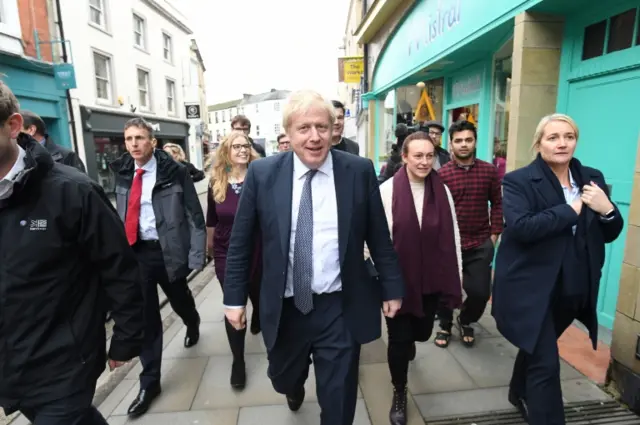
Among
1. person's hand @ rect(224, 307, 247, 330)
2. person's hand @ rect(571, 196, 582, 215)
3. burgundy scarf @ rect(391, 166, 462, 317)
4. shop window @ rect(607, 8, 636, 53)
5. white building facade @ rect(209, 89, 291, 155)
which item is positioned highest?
white building facade @ rect(209, 89, 291, 155)

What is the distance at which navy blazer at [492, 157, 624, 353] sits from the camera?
216 cm

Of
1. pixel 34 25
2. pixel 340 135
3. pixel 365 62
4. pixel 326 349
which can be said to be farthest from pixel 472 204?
pixel 34 25

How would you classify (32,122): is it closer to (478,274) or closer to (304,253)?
(304,253)

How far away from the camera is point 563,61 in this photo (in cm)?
388

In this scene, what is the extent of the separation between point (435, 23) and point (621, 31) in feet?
11.7

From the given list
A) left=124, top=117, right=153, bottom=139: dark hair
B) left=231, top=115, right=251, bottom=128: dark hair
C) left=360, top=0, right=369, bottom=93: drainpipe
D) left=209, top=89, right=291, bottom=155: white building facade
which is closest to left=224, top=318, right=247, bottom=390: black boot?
left=124, top=117, right=153, bottom=139: dark hair

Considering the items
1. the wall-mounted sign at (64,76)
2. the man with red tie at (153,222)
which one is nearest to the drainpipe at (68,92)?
the wall-mounted sign at (64,76)

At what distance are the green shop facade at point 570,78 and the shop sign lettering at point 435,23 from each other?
35mm

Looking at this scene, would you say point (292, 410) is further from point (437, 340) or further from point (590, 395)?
point (590, 395)

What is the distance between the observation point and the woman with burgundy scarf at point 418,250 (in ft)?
8.28

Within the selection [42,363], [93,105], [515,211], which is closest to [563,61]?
[515,211]

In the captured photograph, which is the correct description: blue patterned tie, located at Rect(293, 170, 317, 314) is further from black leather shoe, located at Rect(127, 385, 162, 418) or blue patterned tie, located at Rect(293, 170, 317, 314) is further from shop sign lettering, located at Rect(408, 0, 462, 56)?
shop sign lettering, located at Rect(408, 0, 462, 56)

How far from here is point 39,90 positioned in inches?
464

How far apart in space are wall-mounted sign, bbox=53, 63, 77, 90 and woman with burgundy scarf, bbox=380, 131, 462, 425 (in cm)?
1266
